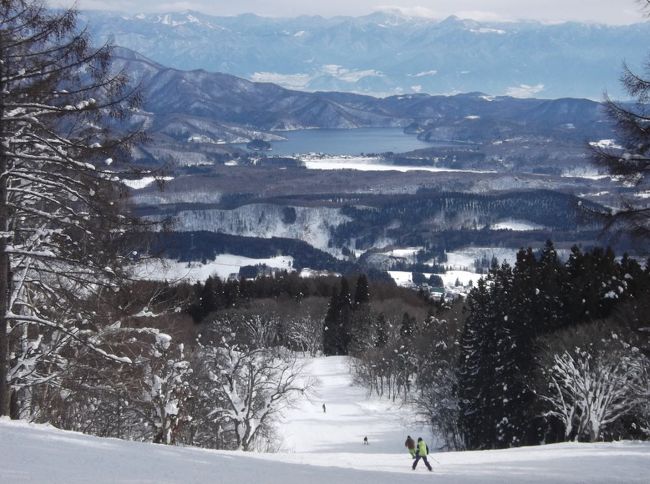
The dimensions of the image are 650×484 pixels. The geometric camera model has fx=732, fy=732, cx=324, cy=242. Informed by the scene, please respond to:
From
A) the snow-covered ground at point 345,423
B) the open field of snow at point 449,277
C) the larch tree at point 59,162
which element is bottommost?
the snow-covered ground at point 345,423

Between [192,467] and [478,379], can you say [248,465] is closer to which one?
[192,467]

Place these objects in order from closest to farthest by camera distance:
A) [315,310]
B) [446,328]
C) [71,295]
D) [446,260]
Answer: [71,295]
[446,328]
[315,310]
[446,260]

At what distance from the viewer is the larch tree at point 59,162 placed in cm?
1070

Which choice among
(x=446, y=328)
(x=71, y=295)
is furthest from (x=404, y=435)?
(x=71, y=295)

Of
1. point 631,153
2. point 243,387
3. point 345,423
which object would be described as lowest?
point 345,423

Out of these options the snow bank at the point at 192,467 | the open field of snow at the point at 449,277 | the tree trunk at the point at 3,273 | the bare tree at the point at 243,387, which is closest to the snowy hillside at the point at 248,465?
the snow bank at the point at 192,467

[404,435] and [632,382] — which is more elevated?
[632,382]

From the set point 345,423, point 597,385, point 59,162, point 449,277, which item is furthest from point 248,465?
point 449,277

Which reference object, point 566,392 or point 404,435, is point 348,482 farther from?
point 404,435

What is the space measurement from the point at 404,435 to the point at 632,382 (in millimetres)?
21923

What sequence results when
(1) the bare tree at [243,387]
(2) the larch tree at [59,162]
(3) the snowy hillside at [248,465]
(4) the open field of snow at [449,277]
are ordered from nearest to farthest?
(3) the snowy hillside at [248,465] < (2) the larch tree at [59,162] < (1) the bare tree at [243,387] < (4) the open field of snow at [449,277]

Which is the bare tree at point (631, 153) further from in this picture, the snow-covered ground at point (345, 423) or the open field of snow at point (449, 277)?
the open field of snow at point (449, 277)

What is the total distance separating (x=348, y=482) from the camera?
37.6ft

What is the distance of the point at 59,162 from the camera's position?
1081 centimetres
